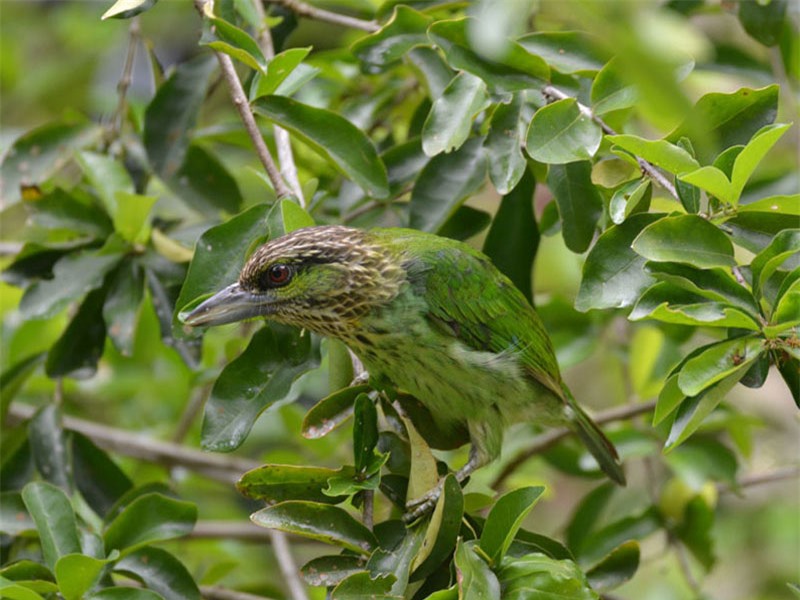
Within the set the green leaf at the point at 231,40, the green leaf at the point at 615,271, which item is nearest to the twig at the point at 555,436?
the green leaf at the point at 615,271

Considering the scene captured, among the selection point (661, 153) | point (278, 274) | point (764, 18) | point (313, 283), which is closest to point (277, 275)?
point (278, 274)

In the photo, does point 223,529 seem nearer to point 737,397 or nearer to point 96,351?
point 96,351

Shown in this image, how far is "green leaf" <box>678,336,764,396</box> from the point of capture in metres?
2.14

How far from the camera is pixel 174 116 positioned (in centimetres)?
322

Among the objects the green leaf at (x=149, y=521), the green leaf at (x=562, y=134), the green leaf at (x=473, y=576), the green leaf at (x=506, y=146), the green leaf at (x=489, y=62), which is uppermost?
the green leaf at (x=489, y=62)

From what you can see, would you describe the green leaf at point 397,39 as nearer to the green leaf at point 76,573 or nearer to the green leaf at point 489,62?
the green leaf at point 489,62

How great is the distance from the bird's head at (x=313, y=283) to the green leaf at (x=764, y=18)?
141cm

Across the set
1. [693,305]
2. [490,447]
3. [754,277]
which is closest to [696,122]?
[693,305]

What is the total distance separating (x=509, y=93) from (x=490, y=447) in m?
0.95

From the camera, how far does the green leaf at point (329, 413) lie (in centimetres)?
246

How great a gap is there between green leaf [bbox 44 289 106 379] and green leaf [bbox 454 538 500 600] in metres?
1.45

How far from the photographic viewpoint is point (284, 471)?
2.27 metres

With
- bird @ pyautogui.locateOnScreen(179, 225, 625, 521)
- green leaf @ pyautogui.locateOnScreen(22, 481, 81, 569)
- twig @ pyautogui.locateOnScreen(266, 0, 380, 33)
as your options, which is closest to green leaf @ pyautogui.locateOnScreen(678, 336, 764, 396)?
bird @ pyautogui.locateOnScreen(179, 225, 625, 521)

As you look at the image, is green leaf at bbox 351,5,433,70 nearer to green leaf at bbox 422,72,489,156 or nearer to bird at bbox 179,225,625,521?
green leaf at bbox 422,72,489,156
